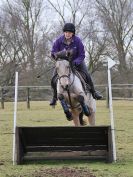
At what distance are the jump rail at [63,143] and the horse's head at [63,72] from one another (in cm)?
75

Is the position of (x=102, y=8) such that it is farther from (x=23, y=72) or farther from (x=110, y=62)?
(x=110, y=62)

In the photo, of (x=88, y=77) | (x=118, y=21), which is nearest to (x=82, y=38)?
(x=118, y=21)

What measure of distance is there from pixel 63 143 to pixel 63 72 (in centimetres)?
124

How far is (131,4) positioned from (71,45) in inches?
1332

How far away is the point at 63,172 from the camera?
6777mm

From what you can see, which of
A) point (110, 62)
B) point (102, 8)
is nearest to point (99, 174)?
point (110, 62)

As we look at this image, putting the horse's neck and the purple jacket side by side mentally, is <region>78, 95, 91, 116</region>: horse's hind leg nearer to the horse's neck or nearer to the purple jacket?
the horse's neck

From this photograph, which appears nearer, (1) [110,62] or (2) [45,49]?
(1) [110,62]

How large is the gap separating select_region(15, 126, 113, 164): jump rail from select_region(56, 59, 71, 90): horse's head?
29.6 inches

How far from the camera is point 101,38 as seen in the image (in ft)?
137

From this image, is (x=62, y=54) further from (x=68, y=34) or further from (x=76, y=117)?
(x=76, y=117)

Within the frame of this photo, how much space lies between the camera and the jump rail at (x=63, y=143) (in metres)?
7.99

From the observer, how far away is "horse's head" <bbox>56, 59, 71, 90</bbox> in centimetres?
803

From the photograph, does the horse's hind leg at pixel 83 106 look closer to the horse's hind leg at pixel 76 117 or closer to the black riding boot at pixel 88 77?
the horse's hind leg at pixel 76 117
